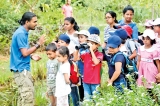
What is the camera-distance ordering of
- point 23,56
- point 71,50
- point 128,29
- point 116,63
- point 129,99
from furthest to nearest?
point 71,50 → point 128,29 → point 23,56 → point 116,63 → point 129,99

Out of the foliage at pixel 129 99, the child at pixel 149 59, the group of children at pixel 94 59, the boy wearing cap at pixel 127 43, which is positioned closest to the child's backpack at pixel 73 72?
the group of children at pixel 94 59

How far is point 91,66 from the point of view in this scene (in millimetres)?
5133

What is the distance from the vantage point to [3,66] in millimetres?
8289

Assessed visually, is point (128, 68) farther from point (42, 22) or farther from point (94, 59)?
point (42, 22)

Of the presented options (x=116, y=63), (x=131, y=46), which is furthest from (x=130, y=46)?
(x=116, y=63)

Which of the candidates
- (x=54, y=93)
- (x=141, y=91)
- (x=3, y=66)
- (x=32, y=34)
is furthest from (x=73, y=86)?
(x=32, y=34)

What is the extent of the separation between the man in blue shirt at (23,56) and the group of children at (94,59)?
0.34m

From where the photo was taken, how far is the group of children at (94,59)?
183 inches

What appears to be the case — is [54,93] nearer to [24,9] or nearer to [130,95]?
[130,95]

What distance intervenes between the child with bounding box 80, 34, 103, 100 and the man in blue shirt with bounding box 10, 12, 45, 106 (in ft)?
2.32

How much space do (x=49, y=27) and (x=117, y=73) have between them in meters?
5.05

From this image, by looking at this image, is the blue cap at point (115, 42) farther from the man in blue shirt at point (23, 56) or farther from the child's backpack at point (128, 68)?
the man in blue shirt at point (23, 56)

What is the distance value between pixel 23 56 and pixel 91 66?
3.16ft

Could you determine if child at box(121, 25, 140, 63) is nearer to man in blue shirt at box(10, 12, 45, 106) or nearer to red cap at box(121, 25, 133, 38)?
red cap at box(121, 25, 133, 38)
